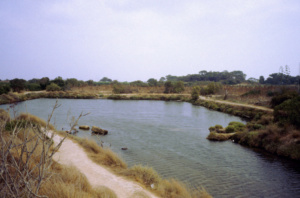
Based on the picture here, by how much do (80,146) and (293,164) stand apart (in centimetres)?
1329

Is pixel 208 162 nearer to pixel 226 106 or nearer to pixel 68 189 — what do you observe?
pixel 68 189

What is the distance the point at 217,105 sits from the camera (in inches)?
1631

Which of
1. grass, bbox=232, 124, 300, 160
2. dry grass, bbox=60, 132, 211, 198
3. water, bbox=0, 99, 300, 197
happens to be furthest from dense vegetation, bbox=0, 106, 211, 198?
grass, bbox=232, 124, 300, 160

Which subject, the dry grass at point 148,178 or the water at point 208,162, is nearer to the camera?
the dry grass at point 148,178

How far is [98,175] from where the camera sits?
9.17 m

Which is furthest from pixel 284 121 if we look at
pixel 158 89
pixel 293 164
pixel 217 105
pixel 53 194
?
pixel 158 89

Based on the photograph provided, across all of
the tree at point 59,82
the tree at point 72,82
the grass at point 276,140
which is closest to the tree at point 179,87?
the tree at point 59,82

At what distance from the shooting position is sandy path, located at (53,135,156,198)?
25.8 feet

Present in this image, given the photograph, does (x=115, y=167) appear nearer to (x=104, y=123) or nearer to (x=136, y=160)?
(x=136, y=160)

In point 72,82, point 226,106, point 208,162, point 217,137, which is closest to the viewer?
point 208,162

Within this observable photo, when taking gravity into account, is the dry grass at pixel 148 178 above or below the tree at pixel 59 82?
below

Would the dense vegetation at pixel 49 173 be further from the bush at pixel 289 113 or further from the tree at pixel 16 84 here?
the tree at pixel 16 84

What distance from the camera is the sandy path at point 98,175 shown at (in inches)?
310

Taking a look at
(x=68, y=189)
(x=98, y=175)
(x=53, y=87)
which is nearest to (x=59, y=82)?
(x=53, y=87)
